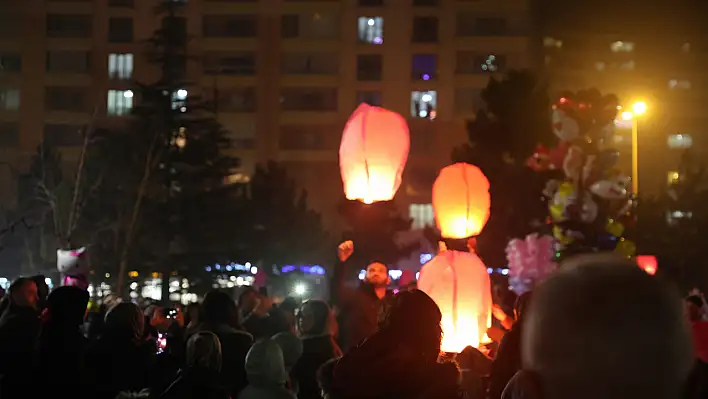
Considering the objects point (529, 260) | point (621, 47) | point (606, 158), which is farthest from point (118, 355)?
point (621, 47)

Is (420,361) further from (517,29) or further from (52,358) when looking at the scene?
(517,29)

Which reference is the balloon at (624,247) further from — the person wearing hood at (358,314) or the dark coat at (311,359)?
the dark coat at (311,359)

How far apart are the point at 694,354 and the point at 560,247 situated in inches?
541

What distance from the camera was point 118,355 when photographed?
18.2ft

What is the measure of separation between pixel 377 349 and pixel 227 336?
283 cm

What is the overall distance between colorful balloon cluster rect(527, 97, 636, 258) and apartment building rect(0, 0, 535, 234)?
28114mm

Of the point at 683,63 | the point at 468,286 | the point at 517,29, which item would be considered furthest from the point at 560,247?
the point at 683,63

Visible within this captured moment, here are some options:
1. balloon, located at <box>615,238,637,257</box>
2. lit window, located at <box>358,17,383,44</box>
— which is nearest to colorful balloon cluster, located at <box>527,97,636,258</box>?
balloon, located at <box>615,238,637,257</box>

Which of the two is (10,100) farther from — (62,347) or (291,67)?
(62,347)

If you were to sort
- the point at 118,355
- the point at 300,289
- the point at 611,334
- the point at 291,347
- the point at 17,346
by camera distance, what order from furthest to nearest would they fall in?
1. the point at 300,289
2. the point at 291,347
3. the point at 17,346
4. the point at 118,355
5. the point at 611,334

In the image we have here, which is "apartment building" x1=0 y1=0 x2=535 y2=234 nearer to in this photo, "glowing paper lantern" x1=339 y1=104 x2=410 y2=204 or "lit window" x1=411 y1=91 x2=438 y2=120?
"lit window" x1=411 y1=91 x2=438 y2=120

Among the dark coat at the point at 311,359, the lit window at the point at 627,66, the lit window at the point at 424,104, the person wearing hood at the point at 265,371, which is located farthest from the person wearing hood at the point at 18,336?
the lit window at the point at 627,66

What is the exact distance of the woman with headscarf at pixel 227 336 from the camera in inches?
231

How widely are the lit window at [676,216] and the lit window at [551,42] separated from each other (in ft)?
53.8
